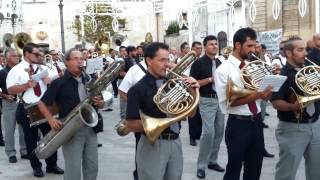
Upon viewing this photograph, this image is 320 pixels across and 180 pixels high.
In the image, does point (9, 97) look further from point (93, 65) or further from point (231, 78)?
point (231, 78)

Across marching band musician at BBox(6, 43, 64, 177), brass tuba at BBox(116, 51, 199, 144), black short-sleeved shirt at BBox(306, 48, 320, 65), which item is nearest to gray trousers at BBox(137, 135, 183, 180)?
brass tuba at BBox(116, 51, 199, 144)

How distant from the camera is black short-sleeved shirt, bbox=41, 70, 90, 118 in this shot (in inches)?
245

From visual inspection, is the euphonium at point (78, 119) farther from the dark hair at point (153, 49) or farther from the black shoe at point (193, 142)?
the black shoe at point (193, 142)

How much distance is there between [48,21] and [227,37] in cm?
2907

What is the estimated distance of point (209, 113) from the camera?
7770 millimetres

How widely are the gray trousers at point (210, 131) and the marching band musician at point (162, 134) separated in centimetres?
250

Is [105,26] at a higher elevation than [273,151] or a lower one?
higher

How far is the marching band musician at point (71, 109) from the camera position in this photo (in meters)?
6.11

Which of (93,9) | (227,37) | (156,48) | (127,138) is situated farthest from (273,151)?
(93,9)

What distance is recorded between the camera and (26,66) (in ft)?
27.1

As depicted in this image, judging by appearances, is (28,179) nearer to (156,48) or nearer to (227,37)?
(156,48)

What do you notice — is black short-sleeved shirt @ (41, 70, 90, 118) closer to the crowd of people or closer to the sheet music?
the crowd of people

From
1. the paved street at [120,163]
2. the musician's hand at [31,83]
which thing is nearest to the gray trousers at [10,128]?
the paved street at [120,163]

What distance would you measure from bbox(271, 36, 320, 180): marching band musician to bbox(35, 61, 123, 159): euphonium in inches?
73.2
